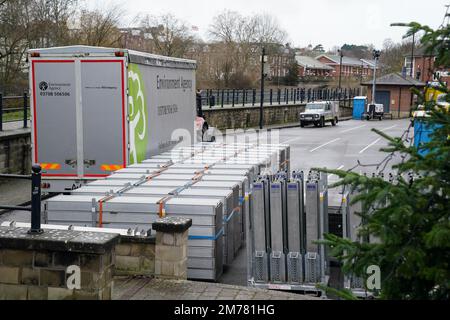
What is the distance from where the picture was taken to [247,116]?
45031 millimetres

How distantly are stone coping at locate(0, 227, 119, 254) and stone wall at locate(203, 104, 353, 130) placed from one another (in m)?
32.3

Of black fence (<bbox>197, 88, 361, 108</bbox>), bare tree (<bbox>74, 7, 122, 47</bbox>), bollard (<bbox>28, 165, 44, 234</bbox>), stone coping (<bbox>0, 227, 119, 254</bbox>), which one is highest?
bare tree (<bbox>74, 7, 122, 47</bbox>)

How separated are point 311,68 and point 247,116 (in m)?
87.4

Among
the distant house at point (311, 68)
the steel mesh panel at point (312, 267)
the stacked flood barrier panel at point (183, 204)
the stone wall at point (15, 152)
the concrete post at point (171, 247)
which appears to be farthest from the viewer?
the distant house at point (311, 68)

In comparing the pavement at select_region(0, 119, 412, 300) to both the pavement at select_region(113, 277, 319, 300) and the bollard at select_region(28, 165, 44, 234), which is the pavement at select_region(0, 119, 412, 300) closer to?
the pavement at select_region(113, 277, 319, 300)

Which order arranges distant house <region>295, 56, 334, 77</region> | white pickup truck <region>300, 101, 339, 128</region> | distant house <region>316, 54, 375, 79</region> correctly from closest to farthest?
1. white pickup truck <region>300, 101, 339, 128</region>
2. distant house <region>295, 56, 334, 77</region>
3. distant house <region>316, 54, 375, 79</region>

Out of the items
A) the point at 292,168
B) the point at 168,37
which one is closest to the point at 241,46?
the point at 168,37

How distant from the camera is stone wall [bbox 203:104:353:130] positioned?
40.2 meters

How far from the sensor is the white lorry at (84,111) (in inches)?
474

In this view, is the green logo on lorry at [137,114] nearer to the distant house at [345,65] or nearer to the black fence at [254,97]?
the black fence at [254,97]

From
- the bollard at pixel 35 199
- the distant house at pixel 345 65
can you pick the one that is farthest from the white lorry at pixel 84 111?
the distant house at pixel 345 65

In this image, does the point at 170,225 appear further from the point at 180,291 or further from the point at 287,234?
the point at 287,234

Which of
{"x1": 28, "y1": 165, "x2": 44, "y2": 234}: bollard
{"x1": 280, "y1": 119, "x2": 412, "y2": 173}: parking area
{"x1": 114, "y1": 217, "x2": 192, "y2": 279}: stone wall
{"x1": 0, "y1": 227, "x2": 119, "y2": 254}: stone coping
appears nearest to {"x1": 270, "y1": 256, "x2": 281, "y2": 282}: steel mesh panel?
{"x1": 114, "y1": 217, "x2": 192, "y2": 279}: stone wall

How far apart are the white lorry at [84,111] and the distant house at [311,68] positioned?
114 meters
